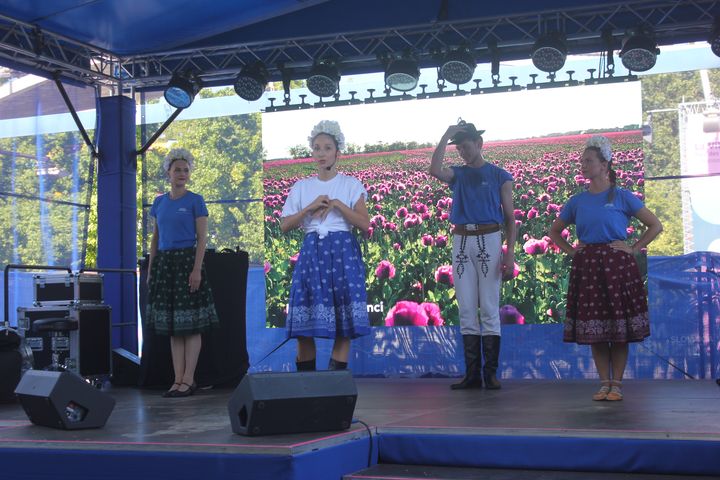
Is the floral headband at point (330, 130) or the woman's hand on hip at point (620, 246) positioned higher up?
the floral headband at point (330, 130)

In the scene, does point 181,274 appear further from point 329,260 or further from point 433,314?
point 433,314

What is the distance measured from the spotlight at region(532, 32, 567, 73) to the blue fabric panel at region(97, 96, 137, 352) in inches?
142

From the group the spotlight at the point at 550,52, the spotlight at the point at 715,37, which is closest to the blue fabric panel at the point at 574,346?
the spotlight at the point at 715,37

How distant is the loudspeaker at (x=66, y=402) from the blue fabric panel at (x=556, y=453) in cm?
114

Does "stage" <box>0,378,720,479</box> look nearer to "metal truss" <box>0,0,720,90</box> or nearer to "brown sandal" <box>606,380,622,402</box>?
"brown sandal" <box>606,380,622,402</box>

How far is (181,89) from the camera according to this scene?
7.11 metres

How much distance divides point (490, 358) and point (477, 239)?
681 mm

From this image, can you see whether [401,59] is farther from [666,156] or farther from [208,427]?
[666,156]

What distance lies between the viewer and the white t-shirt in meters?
4.28

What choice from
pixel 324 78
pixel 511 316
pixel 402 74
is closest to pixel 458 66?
pixel 402 74

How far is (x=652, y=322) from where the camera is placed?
604 cm

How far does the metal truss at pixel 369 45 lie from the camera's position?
6.39m

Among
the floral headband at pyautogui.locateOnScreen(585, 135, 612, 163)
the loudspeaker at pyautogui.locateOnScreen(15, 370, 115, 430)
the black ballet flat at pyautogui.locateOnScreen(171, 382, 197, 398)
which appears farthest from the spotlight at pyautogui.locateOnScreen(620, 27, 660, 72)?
the loudspeaker at pyautogui.locateOnScreen(15, 370, 115, 430)

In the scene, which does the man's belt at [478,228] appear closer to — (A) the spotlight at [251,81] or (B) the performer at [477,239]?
(B) the performer at [477,239]
